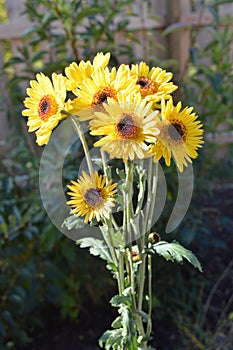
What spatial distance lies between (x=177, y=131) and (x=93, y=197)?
0.46 feet

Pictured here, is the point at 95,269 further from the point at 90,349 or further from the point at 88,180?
the point at 88,180

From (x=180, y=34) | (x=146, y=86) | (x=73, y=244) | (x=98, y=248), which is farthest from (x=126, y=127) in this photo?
(x=180, y=34)

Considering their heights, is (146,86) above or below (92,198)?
above

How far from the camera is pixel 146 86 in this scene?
25.1 inches

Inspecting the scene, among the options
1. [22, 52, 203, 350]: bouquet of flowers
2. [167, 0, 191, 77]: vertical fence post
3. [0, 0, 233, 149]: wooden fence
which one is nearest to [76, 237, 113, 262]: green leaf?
[22, 52, 203, 350]: bouquet of flowers

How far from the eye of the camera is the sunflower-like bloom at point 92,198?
0.61 meters

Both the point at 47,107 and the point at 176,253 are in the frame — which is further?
the point at 176,253

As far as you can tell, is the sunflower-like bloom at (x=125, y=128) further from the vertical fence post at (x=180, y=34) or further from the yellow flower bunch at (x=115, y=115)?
the vertical fence post at (x=180, y=34)

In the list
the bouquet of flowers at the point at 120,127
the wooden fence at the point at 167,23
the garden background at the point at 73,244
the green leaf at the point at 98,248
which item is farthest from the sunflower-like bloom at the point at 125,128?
the wooden fence at the point at 167,23

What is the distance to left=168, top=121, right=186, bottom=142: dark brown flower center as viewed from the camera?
59 cm

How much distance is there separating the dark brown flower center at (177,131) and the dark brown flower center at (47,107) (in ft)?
0.50

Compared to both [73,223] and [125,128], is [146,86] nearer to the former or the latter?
[125,128]

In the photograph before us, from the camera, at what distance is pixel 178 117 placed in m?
0.61

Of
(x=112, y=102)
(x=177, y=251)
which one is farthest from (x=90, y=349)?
(x=112, y=102)
